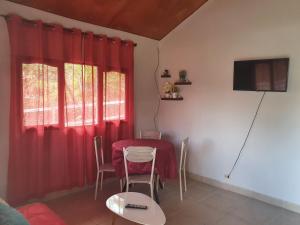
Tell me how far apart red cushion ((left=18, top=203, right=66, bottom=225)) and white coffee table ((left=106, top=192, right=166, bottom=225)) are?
442 mm

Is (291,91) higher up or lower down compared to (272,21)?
lower down

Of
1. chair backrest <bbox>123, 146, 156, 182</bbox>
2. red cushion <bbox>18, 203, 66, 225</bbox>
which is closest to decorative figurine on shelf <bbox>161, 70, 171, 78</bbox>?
chair backrest <bbox>123, 146, 156, 182</bbox>

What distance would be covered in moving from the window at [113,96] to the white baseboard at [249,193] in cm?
164

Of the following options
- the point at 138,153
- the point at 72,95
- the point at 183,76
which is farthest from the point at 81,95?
the point at 183,76

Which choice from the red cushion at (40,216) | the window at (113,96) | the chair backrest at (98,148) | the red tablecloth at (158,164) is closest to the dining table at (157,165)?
the red tablecloth at (158,164)

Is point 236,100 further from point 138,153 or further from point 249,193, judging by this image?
point 138,153

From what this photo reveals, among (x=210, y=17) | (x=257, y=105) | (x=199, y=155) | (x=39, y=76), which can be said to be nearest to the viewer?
(x=39, y=76)

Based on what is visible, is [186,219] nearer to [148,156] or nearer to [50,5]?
[148,156]

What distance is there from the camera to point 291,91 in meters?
2.82

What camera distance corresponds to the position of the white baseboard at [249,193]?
2877mm

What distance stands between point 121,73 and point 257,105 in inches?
81.6

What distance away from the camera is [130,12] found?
3.39 meters

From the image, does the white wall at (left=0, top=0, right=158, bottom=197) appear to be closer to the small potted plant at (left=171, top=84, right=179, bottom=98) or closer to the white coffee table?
the small potted plant at (left=171, top=84, right=179, bottom=98)

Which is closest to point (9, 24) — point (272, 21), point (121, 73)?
point (121, 73)
